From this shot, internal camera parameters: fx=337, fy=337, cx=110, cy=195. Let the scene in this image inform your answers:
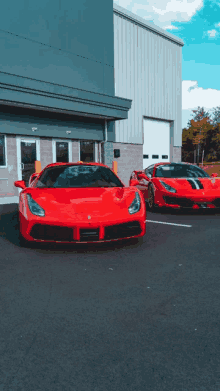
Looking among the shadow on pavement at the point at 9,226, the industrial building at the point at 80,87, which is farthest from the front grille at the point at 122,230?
the industrial building at the point at 80,87

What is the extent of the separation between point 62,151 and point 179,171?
7239mm

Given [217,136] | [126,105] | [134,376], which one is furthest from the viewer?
[217,136]

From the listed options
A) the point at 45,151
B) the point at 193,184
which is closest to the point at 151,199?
the point at 193,184

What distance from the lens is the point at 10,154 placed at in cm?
1260

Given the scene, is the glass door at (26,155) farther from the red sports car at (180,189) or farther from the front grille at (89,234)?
the front grille at (89,234)

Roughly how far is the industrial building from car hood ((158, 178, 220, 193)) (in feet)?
18.6

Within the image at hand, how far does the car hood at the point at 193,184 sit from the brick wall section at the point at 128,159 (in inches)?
369

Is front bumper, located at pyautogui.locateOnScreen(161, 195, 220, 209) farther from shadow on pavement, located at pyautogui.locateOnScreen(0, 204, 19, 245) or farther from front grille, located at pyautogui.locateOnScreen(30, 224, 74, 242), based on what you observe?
front grille, located at pyautogui.locateOnScreen(30, 224, 74, 242)

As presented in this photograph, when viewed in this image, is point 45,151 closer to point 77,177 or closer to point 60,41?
point 60,41

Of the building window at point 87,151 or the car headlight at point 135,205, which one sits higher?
the building window at point 87,151

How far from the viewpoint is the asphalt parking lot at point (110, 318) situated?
5.79ft

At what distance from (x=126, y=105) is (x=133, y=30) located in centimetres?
538

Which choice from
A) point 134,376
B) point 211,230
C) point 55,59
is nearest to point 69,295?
point 134,376

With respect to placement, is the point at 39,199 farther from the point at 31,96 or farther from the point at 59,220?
the point at 31,96
